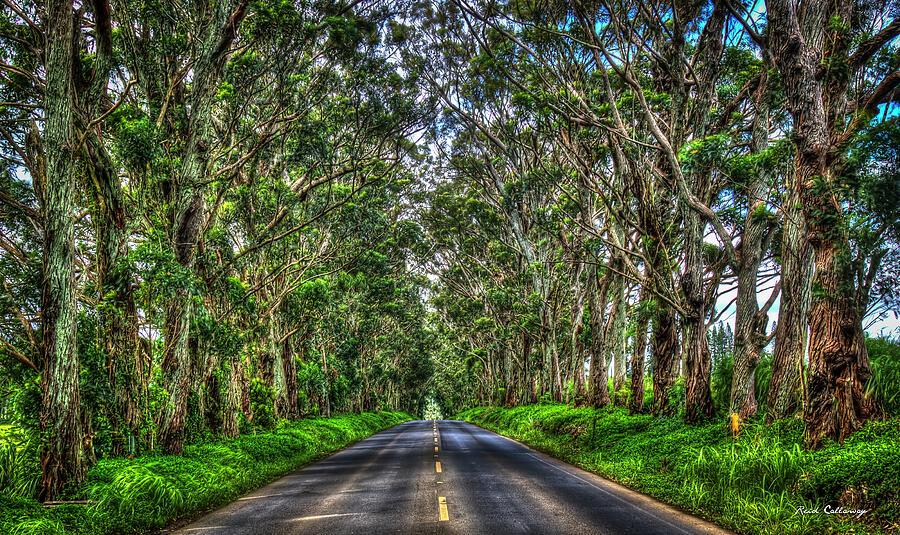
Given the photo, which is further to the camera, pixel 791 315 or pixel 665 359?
pixel 665 359

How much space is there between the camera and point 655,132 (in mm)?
11422

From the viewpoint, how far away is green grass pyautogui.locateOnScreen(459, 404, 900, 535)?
6359mm

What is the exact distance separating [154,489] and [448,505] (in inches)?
182

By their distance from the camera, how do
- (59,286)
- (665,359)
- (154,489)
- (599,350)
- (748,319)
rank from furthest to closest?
(599,350)
(665,359)
(748,319)
(154,489)
(59,286)

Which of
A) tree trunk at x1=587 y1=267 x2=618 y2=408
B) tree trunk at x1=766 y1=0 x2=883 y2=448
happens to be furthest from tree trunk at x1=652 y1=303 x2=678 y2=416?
tree trunk at x1=766 y1=0 x2=883 y2=448

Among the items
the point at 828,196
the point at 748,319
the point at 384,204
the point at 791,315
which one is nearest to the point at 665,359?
the point at 748,319

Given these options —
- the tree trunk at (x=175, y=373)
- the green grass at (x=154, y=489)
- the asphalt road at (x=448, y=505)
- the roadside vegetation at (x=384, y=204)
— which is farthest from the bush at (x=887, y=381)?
the tree trunk at (x=175, y=373)

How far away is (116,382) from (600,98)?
48.2 feet

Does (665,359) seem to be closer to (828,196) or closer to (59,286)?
(828,196)

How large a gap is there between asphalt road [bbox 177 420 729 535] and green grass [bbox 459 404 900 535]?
1.75 feet

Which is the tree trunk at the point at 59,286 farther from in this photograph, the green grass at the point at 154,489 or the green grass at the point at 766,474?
the green grass at the point at 766,474

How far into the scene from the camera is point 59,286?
8117mm

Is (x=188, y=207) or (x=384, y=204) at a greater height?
(x=384, y=204)

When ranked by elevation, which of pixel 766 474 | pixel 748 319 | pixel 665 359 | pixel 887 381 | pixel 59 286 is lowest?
pixel 766 474
